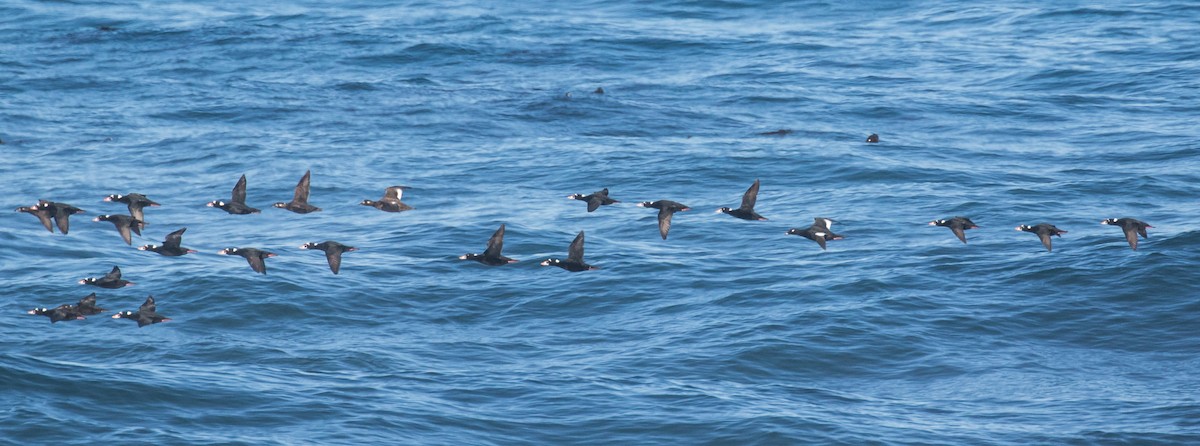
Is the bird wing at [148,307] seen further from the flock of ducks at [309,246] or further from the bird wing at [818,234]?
the bird wing at [818,234]

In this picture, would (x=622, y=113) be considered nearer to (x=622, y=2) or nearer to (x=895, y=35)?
(x=895, y=35)

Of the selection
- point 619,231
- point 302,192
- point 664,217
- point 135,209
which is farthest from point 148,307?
A: point 619,231

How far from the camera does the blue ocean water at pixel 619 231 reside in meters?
29.5

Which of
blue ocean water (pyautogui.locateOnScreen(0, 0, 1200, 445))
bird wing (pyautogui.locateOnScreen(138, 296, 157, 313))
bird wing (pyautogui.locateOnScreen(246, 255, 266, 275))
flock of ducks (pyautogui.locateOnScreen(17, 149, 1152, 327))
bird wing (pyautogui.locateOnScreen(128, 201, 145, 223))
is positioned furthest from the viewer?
bird wing (pyautogui.locateOnScreen(128, 201, 145, 223))

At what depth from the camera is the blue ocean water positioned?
96.9 ft

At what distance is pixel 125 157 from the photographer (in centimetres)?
4906

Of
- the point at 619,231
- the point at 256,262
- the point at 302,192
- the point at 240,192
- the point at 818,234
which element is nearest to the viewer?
the point at 256,262

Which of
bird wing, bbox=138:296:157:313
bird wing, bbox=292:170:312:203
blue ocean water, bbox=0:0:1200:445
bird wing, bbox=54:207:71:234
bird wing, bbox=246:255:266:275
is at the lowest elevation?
blue ocean water, bbox=0:0:1200:445

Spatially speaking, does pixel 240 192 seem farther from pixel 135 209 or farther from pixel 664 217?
pixel 664 217

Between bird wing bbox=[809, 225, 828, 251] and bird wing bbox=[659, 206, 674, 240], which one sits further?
bird wing bbox=[659, 206, 674, 240]

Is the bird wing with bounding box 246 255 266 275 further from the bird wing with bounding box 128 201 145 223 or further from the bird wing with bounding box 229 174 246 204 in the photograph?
the bird wing with bounding box 128 201 145 223

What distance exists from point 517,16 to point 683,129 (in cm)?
2316

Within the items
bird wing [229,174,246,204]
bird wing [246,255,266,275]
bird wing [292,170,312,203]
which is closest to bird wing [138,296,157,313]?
bird wing [246,255,266,275]

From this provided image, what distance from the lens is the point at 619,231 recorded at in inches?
1630
